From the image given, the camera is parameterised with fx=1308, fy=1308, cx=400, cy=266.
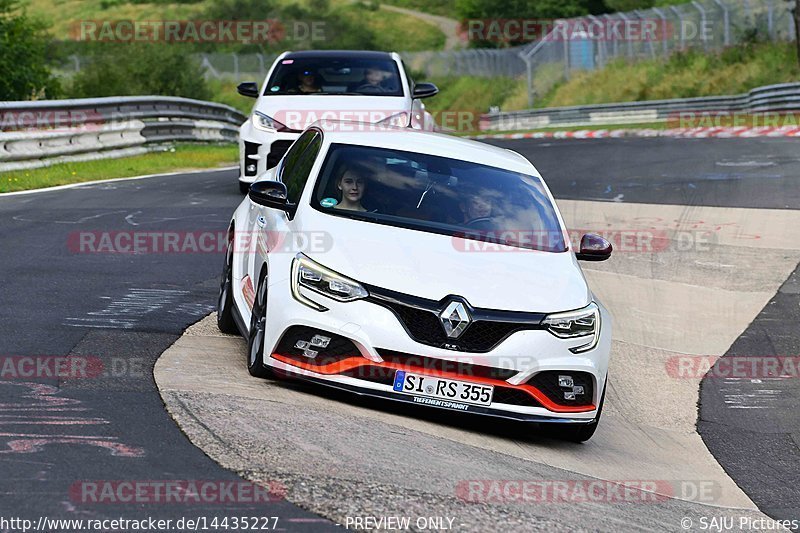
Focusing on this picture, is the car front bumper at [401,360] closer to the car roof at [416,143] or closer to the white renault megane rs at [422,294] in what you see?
the white renault megane rs at [422,294]

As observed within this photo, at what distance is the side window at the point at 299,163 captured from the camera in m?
8.24

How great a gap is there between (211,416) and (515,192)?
297cm

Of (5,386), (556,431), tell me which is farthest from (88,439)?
(556,431)

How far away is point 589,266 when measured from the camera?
13.4 metres

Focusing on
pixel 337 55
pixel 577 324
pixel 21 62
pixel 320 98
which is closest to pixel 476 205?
pixel 577 324

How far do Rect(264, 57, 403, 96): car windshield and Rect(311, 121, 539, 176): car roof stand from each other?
23.8 ft

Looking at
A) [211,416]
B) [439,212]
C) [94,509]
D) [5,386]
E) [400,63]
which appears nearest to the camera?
[94,509]

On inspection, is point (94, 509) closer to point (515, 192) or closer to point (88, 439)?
point (88, 439)

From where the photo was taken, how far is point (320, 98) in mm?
15906

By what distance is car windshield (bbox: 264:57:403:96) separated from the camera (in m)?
16.2

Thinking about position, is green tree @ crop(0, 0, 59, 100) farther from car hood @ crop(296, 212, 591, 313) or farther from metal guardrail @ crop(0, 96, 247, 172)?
car hood @ crop(296, 212, 591, 313)

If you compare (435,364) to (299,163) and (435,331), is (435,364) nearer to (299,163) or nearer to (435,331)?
(435,331)

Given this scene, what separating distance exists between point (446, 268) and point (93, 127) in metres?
16.3

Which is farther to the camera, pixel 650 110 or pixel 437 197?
pixel 650 110
